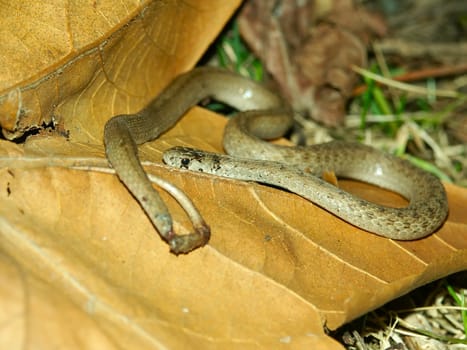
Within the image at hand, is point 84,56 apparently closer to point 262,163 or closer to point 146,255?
point 146,255

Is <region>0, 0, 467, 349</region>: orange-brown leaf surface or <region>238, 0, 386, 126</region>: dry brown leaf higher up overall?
<region>238, 0, 386, 126</region>: dry brown leaf

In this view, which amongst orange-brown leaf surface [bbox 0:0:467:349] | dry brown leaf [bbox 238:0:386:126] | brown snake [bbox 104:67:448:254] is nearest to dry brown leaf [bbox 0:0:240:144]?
orange-brown leaf surface [bbox 0:0:467:349]

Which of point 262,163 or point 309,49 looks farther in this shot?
point 309,49

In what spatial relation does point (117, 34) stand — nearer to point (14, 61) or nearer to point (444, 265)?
point (14, 61)

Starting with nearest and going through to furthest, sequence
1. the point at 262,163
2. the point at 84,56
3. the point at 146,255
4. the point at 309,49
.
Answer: the point at 146,255, the point at 84,56, the point at 262,163, the point at 309,49

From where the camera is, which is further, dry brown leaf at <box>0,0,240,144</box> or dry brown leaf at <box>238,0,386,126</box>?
dry brown leaf at <box>238,0,386,126</box>

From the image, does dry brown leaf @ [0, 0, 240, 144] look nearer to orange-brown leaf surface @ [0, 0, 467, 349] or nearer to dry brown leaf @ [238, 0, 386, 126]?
orange-brown leaf surface @ [0, 0, 467, 349]

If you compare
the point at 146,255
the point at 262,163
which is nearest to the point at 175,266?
the point at 146,255
